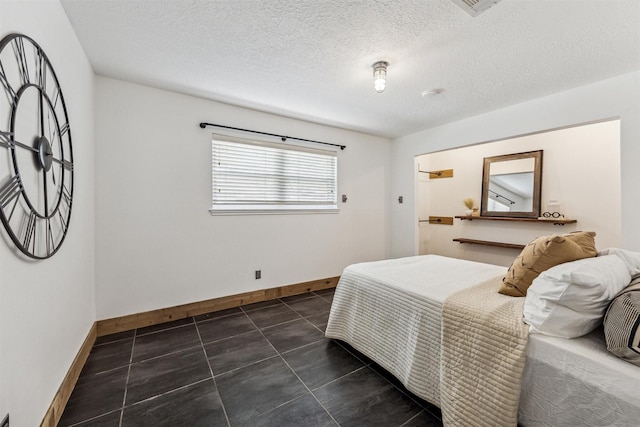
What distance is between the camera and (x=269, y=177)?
3.40m

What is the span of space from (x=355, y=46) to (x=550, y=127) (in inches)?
93.0

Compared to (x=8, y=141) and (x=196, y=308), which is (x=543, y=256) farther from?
(x=196, y=308)

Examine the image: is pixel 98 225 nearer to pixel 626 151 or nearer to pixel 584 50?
pixel 584 50

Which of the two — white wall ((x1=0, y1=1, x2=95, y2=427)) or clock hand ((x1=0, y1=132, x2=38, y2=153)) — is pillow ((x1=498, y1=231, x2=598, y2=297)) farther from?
clock hand ((x1=0, y1=132, x2=38, y2=153))

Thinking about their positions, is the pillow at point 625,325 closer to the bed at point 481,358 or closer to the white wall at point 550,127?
the bed at point 481,358

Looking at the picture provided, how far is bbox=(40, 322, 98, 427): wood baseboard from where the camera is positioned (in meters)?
1.35

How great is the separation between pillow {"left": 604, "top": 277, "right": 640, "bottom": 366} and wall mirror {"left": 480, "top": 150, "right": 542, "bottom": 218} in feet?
9.95

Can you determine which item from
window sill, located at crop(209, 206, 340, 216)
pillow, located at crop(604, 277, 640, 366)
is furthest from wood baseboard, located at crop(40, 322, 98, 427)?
pillow, located at crop(604, 277, 640, 366)

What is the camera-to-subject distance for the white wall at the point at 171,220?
8.07ft

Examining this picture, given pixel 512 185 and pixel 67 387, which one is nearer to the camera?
pixel 67 387

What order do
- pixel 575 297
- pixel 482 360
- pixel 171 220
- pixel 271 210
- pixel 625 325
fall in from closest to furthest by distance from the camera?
pixel 625 325 < pixel 575 297 < pixel 482 360 < pixel 171 220 < pixel 271 210

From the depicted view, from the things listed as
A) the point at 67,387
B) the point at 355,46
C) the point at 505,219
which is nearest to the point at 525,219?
the point at 505,219

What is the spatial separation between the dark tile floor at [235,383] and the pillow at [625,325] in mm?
909

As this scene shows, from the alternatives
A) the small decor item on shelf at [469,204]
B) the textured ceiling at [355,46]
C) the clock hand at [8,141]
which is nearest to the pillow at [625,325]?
the textured ceiling at [355,46]
